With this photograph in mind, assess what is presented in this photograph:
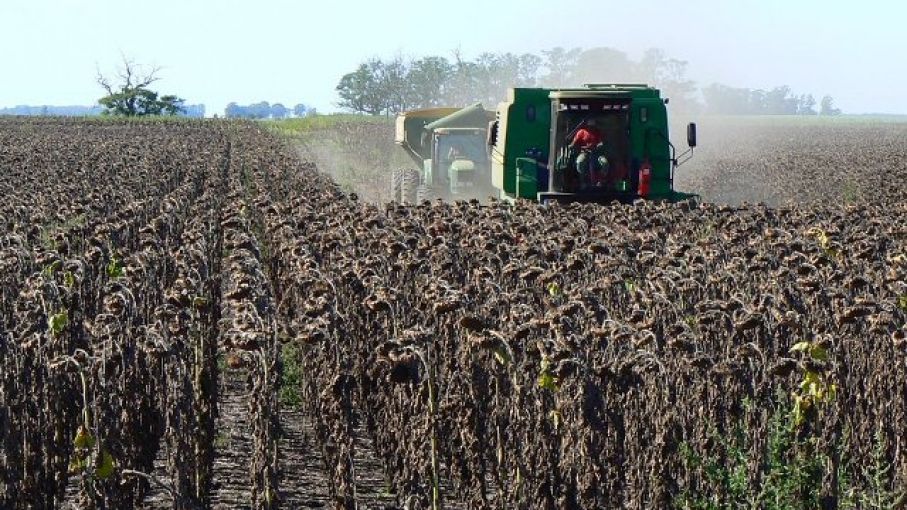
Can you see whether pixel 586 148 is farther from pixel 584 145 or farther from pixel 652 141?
pixel 652 141

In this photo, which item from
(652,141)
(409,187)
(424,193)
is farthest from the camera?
(409,187)

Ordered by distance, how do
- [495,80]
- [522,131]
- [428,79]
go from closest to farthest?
[522,131] < [495,80] < [428,79]

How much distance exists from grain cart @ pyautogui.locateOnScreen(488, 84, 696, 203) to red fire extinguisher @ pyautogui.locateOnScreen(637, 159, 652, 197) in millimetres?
13

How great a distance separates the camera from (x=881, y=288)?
10.3 meters

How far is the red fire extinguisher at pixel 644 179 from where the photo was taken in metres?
19.4

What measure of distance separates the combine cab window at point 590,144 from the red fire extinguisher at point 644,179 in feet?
0.87

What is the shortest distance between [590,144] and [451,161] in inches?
245

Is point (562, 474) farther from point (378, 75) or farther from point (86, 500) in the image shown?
point (378, 75)

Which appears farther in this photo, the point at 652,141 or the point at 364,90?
the point at 364,90

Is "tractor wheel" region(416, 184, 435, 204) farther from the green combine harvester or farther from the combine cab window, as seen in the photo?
the combine cab window

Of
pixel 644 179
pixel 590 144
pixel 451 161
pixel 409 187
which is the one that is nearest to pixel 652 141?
pixel 644 179

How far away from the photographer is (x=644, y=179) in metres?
19.4

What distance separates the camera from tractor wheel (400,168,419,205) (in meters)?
25.0

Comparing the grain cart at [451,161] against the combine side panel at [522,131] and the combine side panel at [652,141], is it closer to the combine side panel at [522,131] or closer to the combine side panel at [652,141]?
the combine side panel at [522,131]
